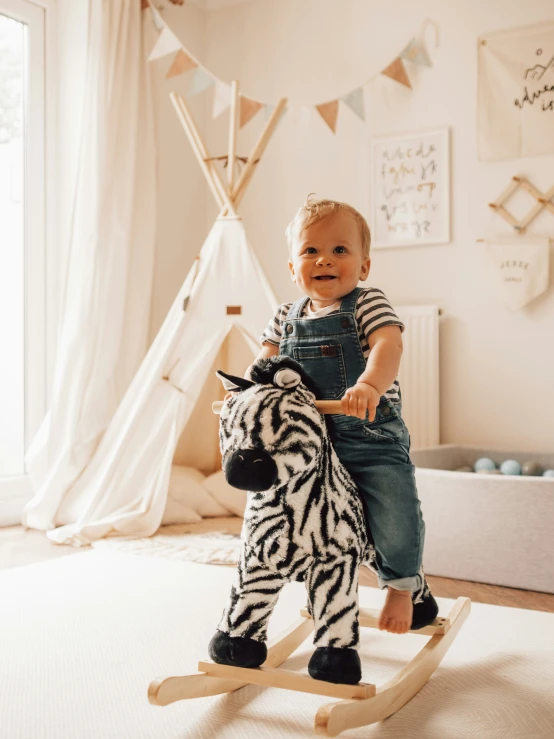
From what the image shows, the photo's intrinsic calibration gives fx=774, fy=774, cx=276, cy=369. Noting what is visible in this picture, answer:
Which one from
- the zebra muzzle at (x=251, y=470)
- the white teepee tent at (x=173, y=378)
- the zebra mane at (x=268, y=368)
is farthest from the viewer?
the white teepee tent at (x=173, y=378)

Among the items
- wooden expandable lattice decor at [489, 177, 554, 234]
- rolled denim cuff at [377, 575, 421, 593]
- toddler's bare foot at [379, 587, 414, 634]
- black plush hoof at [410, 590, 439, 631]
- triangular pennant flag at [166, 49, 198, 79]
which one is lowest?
black plush hoof at [410, 590, 439, 631]

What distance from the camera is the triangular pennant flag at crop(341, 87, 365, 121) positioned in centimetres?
327

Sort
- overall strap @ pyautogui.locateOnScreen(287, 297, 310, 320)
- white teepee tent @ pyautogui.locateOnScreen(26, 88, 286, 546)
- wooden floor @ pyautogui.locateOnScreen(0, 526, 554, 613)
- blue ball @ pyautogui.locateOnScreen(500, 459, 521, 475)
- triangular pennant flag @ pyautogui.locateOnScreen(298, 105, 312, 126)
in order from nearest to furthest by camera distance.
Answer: overall strap @ pyautogui.locateOnScreen(287, 297, 310, 320) → wooden floor @ pyautogui.locateOnScreen(0, 526, 554, 613) → blue ball @ pyautogui.locateOnScreen(500, 459, 521, 475) → white teepee tent @ pyautogui.locateOnScreen(26, 88, 286, 546) → triangular pennant flag @ pyautogui.locateOnScreen(298, 105, 312, 126)

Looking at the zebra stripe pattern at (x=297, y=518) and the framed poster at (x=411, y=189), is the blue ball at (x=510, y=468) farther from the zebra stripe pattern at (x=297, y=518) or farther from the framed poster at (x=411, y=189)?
the zebra stripe pattern at (x=297, y=518)

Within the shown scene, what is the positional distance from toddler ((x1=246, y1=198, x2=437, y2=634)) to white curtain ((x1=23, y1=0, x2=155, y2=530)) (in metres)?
1.87

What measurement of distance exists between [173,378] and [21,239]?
3.17 ft

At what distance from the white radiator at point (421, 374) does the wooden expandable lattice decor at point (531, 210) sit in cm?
47

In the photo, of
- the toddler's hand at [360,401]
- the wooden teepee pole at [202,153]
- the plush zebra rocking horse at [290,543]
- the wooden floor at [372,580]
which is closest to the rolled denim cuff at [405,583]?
the plush zebra rocking horse at [290,543]

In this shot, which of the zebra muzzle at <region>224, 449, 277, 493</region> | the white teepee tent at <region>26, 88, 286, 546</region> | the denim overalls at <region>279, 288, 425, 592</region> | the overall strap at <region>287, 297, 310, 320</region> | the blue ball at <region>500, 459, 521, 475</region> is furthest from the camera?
the white teepee tent at <region>26, 88, 286, 546</region>

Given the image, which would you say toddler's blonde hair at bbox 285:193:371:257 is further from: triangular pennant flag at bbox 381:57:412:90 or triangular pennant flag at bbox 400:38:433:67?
triangular pennant flag at bbox 400:38:433:67

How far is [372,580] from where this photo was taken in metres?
2.44

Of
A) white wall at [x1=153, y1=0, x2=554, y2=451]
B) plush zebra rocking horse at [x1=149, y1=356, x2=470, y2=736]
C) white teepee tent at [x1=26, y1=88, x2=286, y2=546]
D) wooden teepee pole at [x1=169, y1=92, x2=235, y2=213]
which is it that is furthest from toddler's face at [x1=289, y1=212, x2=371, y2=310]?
white wall at [x1=153, y1=0, x2=554, y2=451]

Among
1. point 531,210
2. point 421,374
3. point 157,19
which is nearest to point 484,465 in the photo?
point 421,374

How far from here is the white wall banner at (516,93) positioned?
3.11m
